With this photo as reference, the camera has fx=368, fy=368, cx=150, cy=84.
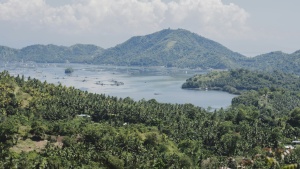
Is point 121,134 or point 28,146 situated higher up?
point 121,134

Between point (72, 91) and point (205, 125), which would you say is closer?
point (205, 125)

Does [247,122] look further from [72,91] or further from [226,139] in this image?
[72,91]

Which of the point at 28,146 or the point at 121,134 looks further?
the point at 121,134

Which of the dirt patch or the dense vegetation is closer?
the dense vegetation

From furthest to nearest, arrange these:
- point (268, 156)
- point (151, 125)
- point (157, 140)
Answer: point (151, 125)
point (157, 140)
point (268, 156)

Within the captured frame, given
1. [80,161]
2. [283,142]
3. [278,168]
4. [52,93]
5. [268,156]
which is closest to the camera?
[80,161]

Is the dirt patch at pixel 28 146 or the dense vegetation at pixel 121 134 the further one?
the dirt patch at pixel 28 146

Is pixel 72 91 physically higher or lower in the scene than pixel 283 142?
higher

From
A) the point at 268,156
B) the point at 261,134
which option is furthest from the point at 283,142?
the point at 268,156
